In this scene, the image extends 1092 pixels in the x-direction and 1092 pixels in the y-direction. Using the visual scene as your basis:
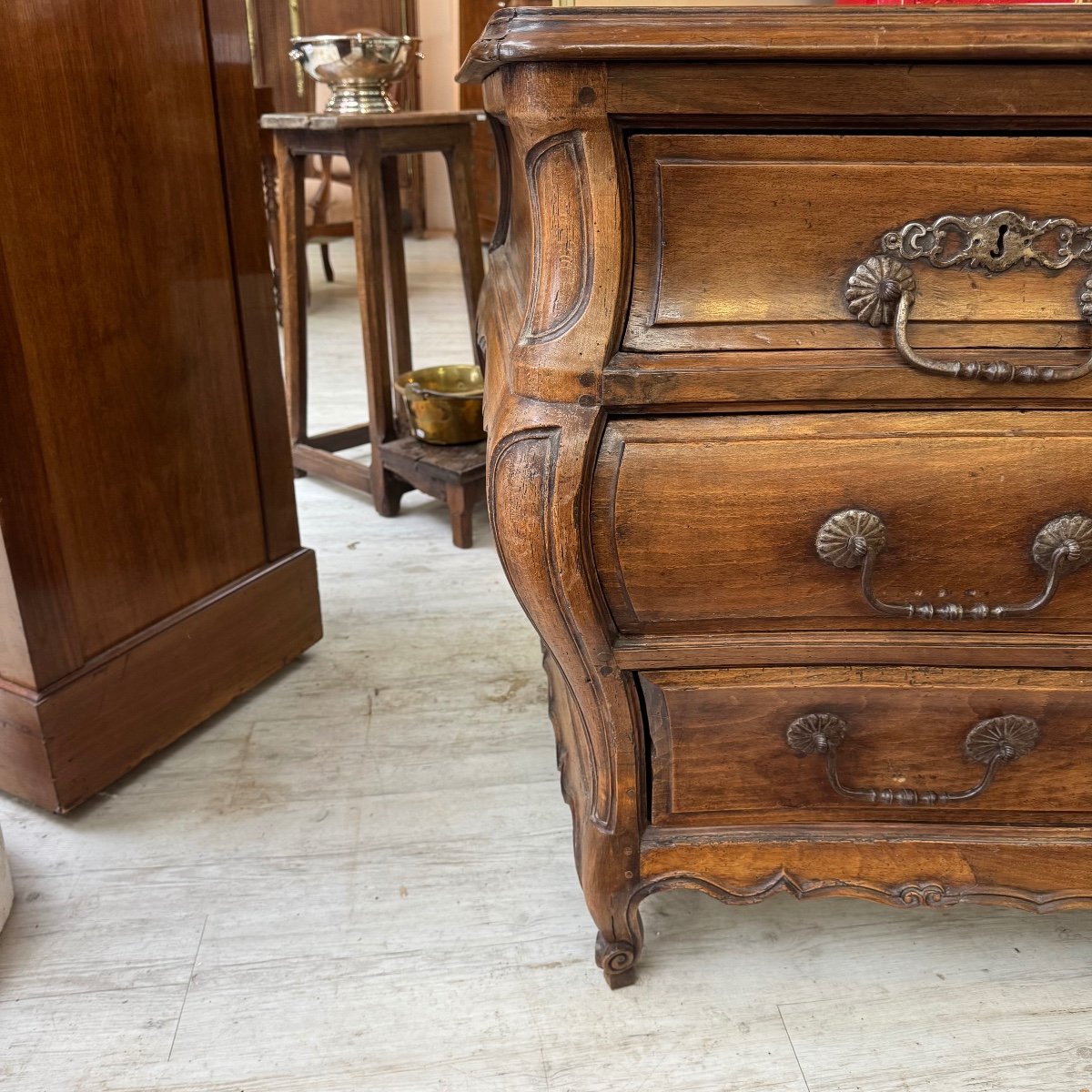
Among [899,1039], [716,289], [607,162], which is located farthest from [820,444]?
[899,1039]

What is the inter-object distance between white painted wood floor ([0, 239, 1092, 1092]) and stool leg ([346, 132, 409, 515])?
0.82 metres

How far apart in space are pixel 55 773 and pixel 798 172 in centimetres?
111

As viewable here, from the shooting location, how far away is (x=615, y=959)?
104 cm

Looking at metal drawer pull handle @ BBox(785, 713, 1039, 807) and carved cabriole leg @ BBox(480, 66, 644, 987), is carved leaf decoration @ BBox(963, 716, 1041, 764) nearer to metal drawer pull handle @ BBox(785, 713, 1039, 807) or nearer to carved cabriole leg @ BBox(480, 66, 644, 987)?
metal drawer pull handle @ BBox(785, 713, 1039, 807)

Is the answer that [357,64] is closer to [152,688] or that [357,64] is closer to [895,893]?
[152,688]

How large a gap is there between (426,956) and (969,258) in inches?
34.7

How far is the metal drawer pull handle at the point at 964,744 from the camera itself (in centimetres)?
91

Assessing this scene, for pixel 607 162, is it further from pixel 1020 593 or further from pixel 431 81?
pixel 431 81

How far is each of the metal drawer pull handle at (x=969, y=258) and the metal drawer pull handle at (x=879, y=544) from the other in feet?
0.41

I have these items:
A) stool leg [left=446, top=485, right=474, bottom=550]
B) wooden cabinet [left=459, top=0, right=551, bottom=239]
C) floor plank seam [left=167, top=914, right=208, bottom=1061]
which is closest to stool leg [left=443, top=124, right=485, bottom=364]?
stool leg [left=446, top=485, right=474, bottom=550]

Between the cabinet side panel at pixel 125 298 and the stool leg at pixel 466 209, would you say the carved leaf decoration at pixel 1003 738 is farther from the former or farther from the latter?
the stool leg at pixel 466 209

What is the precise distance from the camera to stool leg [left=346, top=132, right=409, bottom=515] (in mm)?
1966

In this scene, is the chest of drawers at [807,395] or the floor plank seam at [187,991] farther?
the floor plank seam at [187,991]

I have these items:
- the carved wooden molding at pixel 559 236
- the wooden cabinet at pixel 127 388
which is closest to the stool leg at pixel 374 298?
the wooden cabinet at pixel 127 388
